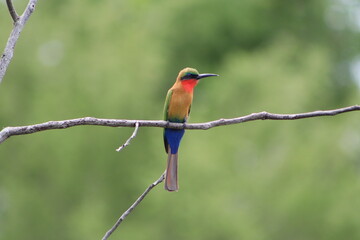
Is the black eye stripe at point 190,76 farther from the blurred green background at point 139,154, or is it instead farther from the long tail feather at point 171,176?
the blurred green background at point 139,154

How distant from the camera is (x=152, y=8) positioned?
26.4m

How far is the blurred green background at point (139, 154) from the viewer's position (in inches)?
525

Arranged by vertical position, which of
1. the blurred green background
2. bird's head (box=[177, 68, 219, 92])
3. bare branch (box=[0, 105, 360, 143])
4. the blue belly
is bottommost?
bare branch (box=[0, 105, 360, 143])

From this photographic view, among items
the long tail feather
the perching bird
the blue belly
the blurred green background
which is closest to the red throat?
the perching bird

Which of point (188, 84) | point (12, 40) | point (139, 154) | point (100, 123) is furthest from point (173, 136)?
point (139, 154)

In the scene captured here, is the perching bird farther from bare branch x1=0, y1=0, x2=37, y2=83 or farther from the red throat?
bare branch x1=0, y1=0, x2=37, y2=83

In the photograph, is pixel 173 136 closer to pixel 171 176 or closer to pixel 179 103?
pixel 179 103

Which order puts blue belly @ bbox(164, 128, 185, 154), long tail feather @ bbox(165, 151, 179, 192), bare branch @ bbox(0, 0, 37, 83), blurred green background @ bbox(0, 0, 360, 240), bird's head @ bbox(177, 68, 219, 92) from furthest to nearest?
blurred green background @ bbox(0, 0, 360, 240)
bird's head @ bbox(177, 68, 219, 92)
blue belly @ bbox(164, 128, 185, 154)
long tail feather @ bbox(165, 151, 179, 192)
bare branch @ bbox(0, 0, 37, 83)

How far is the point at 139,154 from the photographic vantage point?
15039 mm

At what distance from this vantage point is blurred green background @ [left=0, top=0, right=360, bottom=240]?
525 inches

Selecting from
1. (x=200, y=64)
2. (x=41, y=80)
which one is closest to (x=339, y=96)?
(x=200, y=64)

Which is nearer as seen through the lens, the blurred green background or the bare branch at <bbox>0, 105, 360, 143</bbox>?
the bare branch at <bbox>0, 105, 360, 143</bbox>

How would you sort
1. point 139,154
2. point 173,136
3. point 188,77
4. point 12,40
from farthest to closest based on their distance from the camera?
point 139,154, point 188,77, point 173,136, point 12,40

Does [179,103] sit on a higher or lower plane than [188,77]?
lower
